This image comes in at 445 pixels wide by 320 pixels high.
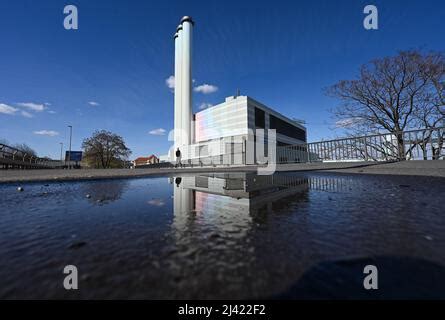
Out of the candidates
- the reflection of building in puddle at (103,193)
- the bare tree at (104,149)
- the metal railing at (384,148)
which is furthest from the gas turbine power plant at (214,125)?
the reflection of building in puddle at (103,193)

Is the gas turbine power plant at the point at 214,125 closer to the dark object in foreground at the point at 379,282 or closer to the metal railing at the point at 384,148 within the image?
the metal railing at the point at 384,148

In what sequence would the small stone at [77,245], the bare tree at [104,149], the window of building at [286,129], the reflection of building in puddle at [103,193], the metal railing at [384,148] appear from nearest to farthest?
1. the small stone at [77,245]
2. the reflection of building in puddle at [103,193]
3. the metal railing at [384,148]
4. the bare tree at [104,149]
5. the window of building at [286,129]

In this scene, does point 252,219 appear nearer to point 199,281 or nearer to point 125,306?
point 199,281

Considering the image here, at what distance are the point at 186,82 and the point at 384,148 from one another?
1407 inches

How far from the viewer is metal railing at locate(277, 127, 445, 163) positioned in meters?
7.47

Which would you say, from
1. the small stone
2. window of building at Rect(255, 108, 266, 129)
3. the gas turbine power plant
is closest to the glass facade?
the gas turbine power plant

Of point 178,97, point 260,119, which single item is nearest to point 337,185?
point 260,119

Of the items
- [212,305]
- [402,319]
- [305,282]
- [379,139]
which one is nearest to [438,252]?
[402,319]

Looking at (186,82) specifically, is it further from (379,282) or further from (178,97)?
(379,282)

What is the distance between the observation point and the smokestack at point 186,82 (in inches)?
1471

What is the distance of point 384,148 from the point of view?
31.2 feet

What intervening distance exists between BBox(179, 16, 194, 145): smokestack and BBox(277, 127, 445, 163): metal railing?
97.0ft

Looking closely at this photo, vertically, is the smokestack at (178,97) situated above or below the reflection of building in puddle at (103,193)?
above

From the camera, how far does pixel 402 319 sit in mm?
732
